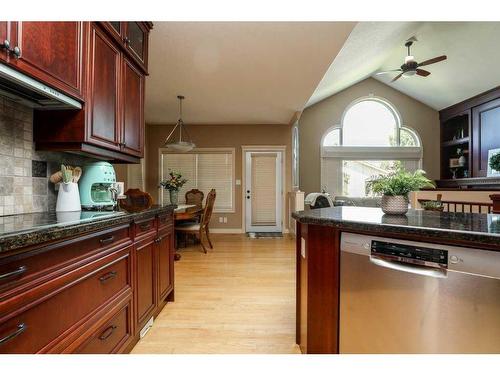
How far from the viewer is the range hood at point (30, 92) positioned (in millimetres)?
1080

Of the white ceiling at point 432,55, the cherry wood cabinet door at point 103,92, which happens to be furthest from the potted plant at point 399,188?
the white ceiling at point 432,55

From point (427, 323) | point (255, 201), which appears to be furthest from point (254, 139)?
point (427, 323)

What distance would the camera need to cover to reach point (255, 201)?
20.1 ft

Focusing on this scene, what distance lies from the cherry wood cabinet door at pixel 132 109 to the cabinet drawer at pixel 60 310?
1004mm

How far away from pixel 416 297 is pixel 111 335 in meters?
1.47

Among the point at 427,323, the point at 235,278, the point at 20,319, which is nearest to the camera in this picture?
the point at 20,319

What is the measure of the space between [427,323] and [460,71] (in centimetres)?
642

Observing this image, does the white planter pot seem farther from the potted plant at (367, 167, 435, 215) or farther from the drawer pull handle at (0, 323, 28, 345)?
the drawer pull handle at (0, 323, 28, 345)

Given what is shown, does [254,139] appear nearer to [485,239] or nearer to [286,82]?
[286,82]

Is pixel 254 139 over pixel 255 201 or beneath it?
over

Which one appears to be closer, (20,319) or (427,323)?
(20,319)

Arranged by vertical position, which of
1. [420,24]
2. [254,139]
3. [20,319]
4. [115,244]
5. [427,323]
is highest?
[420,24]

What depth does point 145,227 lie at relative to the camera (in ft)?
5.88

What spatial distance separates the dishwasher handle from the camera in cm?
Result: 98
